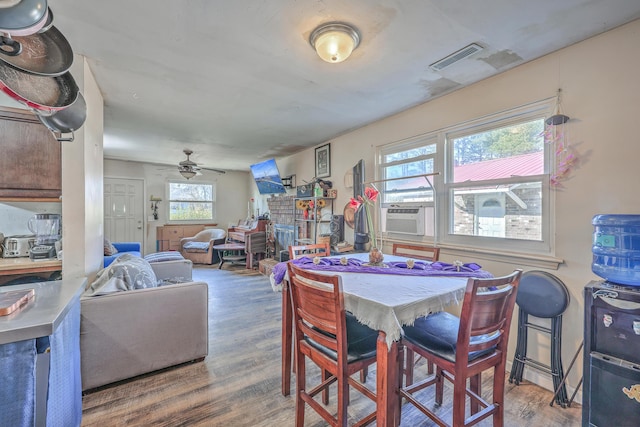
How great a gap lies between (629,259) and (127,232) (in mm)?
8287

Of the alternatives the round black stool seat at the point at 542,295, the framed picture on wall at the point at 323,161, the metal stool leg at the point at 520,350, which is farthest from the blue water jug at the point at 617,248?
the framed picture on wall at the point at 323,161

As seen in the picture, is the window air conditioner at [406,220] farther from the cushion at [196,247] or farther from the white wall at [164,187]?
the white wall at [164,187]

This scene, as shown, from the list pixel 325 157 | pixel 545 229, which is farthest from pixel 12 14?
pixel 325 157

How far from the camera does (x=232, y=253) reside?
647 centimetres

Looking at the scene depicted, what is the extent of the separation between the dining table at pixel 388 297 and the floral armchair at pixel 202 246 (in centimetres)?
490

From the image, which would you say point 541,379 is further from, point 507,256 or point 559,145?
point 559,145

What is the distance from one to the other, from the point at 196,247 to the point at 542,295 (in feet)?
21.0

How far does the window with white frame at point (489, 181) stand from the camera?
7.12 feet

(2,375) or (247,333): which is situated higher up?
(2,375)

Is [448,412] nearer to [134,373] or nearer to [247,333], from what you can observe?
[247,333]

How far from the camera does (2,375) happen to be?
3.37 feet

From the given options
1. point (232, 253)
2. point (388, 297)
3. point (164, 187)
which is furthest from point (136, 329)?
point (164, 187)

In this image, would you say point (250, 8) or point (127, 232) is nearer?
point (250, 8)

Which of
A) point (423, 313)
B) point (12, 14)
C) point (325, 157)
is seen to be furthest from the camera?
point (325, 157)
